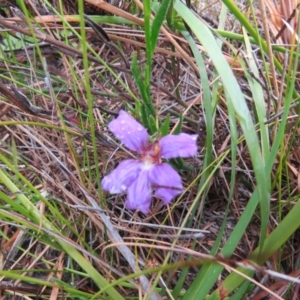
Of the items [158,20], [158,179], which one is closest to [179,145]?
[158,179]

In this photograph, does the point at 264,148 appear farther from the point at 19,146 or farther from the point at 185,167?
the point at 19,146

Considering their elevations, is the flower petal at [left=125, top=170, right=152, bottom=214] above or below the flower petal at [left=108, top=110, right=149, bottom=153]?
below

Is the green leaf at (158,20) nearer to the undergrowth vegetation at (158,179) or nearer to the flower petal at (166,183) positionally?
the undergrowth vegetation at (158,179)

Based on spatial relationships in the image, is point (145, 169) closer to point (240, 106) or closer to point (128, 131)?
point (128, 131)

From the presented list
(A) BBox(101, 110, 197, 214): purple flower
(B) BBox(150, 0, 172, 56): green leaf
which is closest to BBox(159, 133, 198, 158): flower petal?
(A) BBox(101, 110, 197, 214): purple flower

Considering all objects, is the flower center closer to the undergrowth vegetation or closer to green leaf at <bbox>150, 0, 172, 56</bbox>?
the undergrowth vegetation

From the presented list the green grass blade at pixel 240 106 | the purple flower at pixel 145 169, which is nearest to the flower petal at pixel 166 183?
the purple flower at pixel 145 169

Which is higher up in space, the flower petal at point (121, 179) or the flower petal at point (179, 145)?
the flower petal at point (179, 145)
